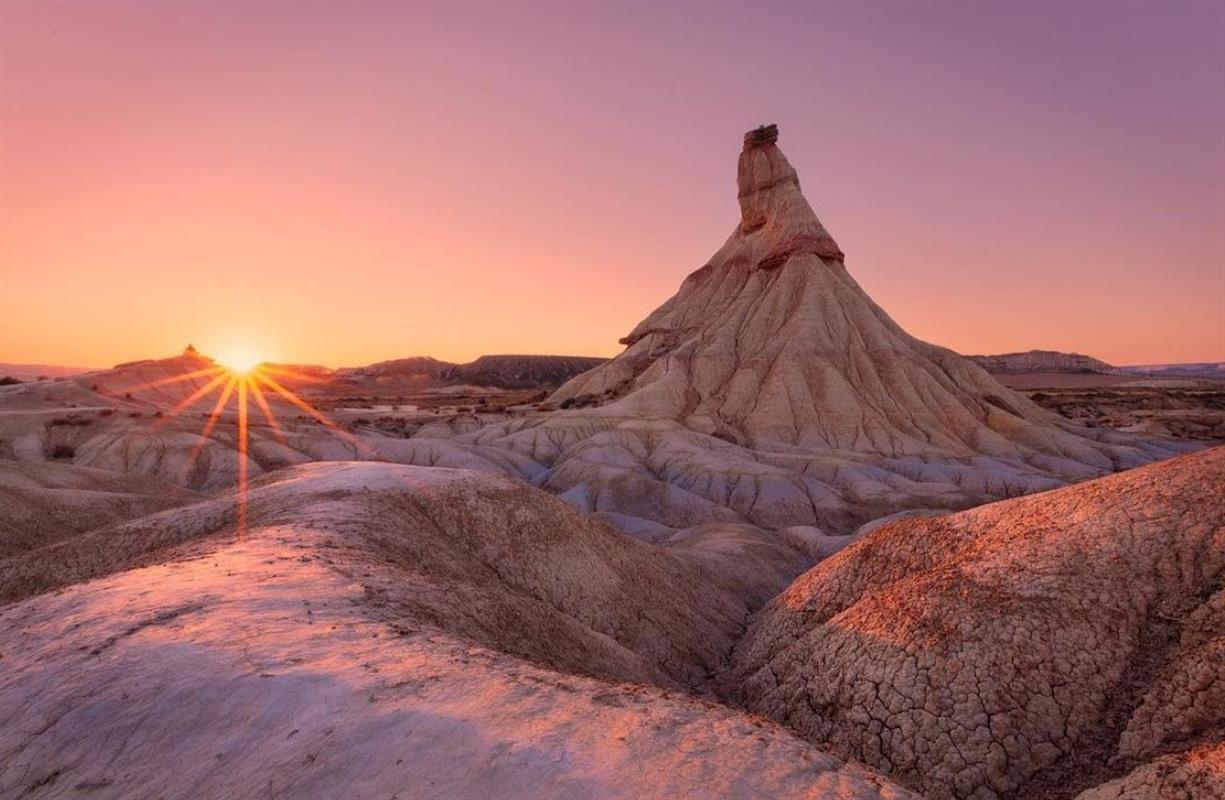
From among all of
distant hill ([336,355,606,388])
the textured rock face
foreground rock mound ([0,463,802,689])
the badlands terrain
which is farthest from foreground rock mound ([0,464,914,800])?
distant hill ([336,355,606,388])

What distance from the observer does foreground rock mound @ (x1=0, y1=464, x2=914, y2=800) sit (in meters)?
4.91

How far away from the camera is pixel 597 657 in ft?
37.6

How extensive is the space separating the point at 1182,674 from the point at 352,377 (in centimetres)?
19940

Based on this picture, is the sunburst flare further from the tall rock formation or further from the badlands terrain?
the tall rock formation

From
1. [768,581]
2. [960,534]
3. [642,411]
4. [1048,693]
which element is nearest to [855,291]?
[642,411]

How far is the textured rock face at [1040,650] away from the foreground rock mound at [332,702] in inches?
159

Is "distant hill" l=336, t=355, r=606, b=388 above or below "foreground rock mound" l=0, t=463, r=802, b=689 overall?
above

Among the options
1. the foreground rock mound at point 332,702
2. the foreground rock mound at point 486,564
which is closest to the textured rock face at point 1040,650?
the foreground rock mound at point 486,564

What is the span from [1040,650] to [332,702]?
9587mm

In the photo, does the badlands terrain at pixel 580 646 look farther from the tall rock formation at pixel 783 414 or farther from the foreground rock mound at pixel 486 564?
the tall rock formation at pixel 783 414

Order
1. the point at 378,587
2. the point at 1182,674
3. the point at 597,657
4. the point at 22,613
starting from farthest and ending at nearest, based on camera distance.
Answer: the point at 597,657 → the point at 378,587 → the point at 22,613 → the point at 1182,674

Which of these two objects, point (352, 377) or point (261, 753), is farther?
point (352, 377)

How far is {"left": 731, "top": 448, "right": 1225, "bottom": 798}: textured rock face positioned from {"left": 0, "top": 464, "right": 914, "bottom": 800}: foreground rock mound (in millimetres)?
Answer: 4048

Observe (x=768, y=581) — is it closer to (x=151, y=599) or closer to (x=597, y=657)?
(x=597, y=657)
